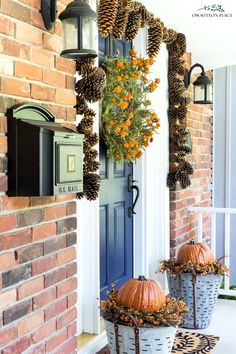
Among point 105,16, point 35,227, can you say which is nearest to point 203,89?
point 105,16

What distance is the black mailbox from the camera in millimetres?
1838

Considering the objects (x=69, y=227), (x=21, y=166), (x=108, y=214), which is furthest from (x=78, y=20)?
(x=108, y=214)

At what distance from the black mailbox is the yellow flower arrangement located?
106 centimetres

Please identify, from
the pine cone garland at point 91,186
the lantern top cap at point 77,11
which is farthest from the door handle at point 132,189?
the lantern top cap at point 77,11

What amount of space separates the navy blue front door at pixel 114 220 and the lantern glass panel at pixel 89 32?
1.12 meters

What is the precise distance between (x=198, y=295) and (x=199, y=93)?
5.28 feet

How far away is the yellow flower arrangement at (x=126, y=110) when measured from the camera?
117 inches

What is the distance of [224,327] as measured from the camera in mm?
3463

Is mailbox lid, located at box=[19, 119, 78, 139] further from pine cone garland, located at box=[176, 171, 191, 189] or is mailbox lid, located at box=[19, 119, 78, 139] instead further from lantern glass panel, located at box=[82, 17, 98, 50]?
pine cone garland, located at box=[176, 171, 191, 189]

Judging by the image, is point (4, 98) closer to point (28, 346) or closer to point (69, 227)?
point (69, 227)

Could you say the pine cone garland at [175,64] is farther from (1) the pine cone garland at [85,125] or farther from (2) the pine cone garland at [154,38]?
(1) the pine cone garland at [85,125]

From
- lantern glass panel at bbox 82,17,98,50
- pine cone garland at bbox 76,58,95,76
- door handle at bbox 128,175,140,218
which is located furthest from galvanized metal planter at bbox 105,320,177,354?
lantern glass panel at bbox 82,17,98,50

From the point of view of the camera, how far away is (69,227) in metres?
2.27

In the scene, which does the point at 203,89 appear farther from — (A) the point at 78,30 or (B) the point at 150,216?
(A) the point at 78,30
